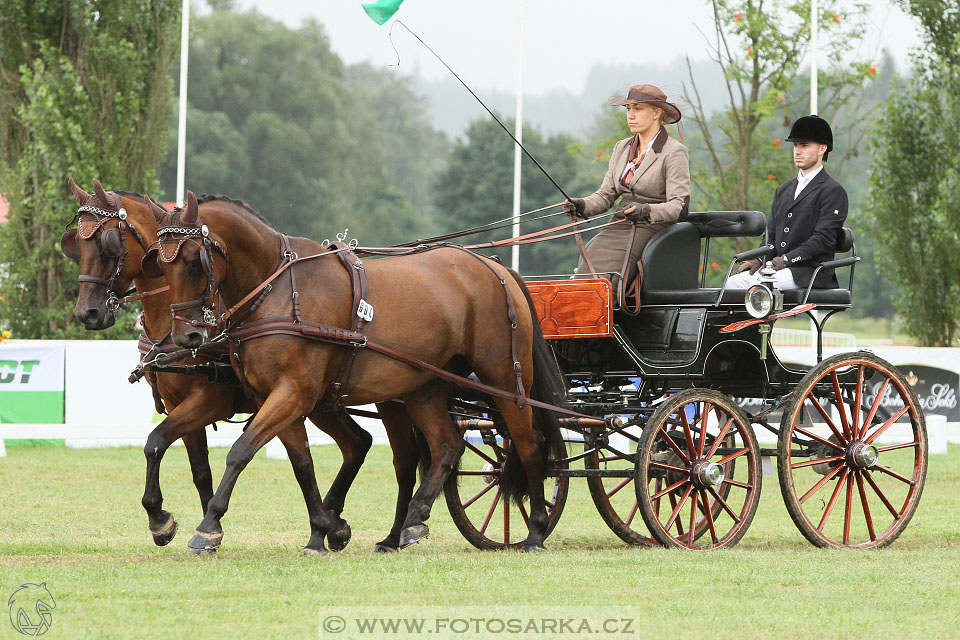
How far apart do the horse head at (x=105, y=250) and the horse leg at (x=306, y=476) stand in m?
1.18

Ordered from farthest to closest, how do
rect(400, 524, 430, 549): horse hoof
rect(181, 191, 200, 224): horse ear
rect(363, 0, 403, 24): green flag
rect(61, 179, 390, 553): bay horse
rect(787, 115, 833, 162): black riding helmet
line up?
rect(363, 0, 403, 24): green flag < rect(787, 115, 833, 162): black riding helmet < rect(400, 524, 430, 549): horse hoof < rect(61, 179, 390, 553): bay horse < rect(181, 191, 200, 224): horse ear

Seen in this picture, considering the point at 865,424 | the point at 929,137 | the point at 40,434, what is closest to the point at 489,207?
the point at 929,137

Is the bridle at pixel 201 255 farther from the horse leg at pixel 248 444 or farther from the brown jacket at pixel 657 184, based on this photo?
the brown jacket at pixel 657 184

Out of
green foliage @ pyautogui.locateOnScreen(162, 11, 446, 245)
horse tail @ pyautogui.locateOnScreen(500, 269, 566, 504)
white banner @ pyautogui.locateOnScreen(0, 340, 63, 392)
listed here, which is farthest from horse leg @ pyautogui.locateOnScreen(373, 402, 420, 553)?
green foliage @ pyautogui.locateOnScreen(162, 11, 446, 245)

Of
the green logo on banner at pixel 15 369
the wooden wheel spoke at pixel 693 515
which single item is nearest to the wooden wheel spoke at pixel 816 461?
the wooden wheel spoke at pixel 693 515

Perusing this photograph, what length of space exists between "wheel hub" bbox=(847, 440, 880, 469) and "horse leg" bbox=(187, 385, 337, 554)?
336 cm

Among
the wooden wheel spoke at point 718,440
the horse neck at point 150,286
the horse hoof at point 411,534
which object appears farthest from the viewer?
the wooden wheel spoke at point 718,440

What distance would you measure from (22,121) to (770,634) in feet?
48.6

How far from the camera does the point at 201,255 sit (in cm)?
617

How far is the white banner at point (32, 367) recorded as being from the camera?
13898 mm

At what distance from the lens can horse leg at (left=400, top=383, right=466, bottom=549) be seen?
23.1 ft

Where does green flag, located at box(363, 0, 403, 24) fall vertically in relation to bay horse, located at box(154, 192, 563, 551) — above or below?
above

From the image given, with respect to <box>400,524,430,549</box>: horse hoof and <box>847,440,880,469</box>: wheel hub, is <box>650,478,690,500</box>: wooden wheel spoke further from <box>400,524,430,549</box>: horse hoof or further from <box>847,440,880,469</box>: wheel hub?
<box>400,524,430,549</box>: horse hoof

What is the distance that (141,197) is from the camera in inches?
287
